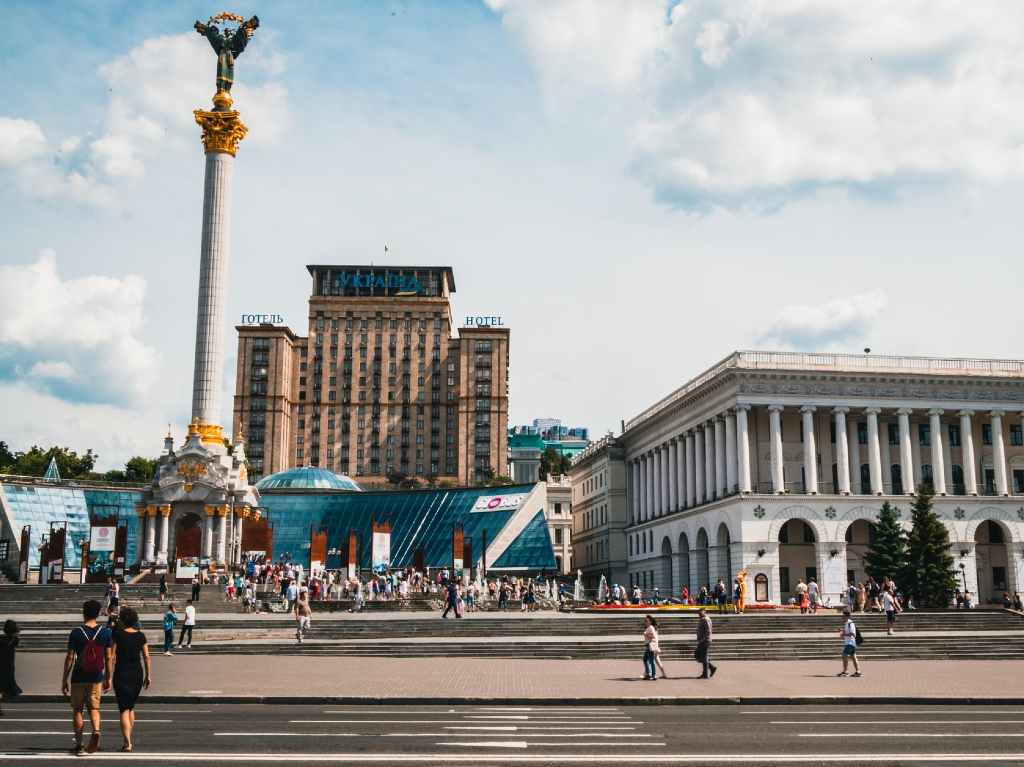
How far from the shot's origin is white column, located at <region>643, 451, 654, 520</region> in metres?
101

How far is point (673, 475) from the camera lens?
308 ft

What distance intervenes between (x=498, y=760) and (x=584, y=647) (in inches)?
936

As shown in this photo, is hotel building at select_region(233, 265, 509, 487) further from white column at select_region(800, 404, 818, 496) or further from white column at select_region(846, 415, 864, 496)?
white column at select_region(800, 404, 818, 496)

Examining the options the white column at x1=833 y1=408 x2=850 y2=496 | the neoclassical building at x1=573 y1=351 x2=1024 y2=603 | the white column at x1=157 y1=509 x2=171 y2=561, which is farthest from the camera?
the white column at x1=833 y1=408 x2=850 y2=496

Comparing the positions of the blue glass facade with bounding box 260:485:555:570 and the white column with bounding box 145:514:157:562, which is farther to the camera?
the blue glass facade with bounding box 260:485:555:570

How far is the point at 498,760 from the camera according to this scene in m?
14.9

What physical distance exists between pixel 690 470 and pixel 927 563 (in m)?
25.1

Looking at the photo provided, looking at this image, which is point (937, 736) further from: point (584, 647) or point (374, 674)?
point (584, 647)

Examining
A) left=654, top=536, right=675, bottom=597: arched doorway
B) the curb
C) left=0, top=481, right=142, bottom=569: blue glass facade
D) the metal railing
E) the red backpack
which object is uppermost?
the metal railing

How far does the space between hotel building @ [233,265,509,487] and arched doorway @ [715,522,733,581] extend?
93.3m

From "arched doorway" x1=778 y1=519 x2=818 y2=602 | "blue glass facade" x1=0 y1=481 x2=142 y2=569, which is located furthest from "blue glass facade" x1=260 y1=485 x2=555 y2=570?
"arched doorway" x1=778 y1=519 x2=818 y2=602

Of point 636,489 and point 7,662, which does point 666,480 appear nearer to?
point 636,489

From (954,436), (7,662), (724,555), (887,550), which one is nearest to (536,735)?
(7,662)

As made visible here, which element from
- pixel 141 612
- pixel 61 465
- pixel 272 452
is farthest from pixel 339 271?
pixel 141 612
